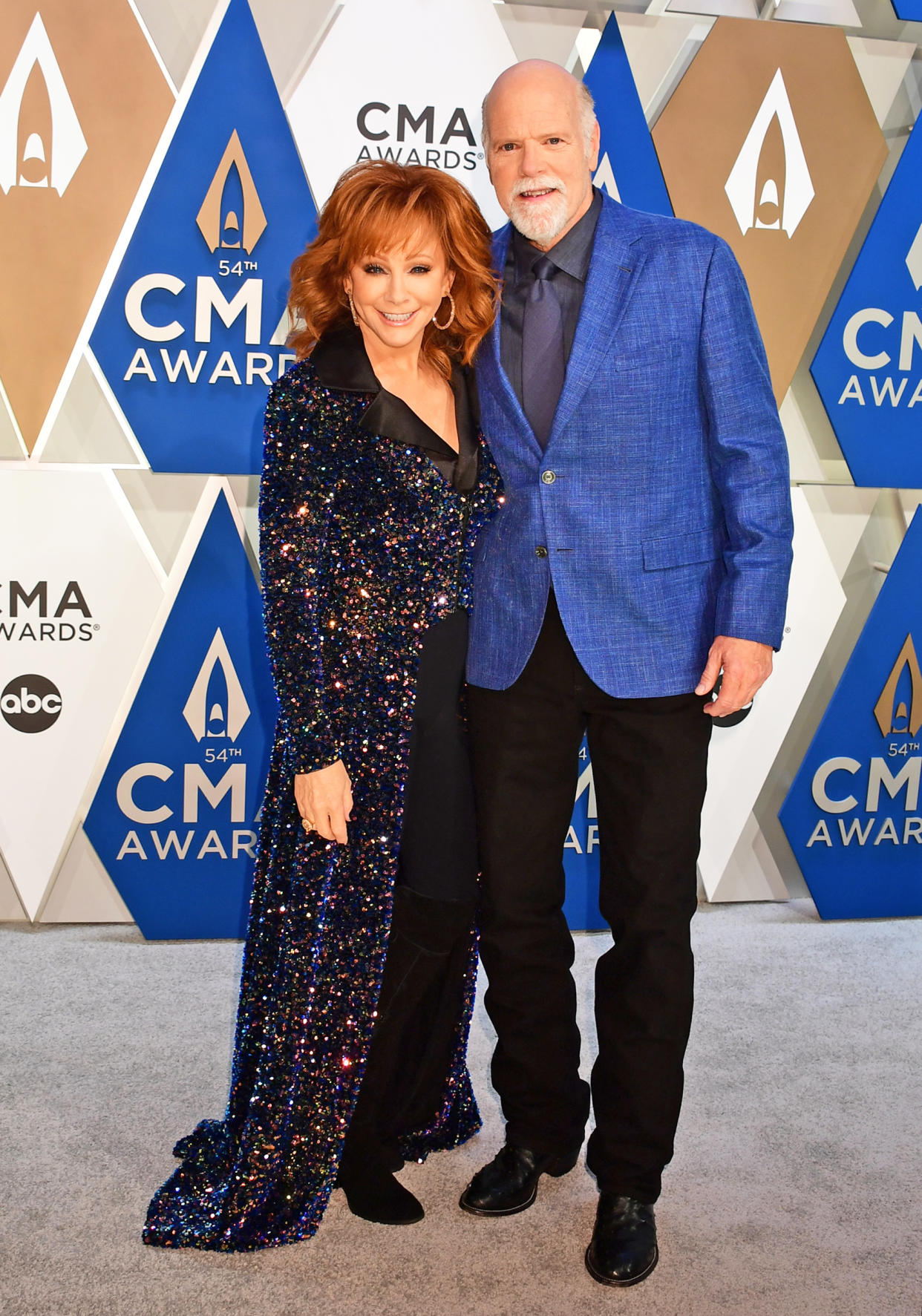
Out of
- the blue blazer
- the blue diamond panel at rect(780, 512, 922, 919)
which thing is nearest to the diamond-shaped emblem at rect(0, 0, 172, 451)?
the blue blazer

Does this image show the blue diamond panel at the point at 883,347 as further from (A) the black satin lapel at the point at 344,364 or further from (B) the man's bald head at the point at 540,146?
(A) the black satin lapel at the point at 344,364

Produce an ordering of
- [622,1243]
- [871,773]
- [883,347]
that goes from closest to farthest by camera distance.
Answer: [622,1243], [883,347], [871,773]

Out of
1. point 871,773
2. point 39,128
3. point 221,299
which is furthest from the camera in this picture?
point 871,773

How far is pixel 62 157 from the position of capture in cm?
259

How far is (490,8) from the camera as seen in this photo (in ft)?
8.70

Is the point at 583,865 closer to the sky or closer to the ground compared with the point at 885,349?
closer to the ground

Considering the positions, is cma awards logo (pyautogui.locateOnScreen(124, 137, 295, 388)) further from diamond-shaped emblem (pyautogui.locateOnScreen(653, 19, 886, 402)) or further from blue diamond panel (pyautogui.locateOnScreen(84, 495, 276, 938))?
diamond-shaped emblem (pyautogui.locateOnScreen(653, 19, 886, 402))

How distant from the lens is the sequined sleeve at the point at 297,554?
61.3 inches

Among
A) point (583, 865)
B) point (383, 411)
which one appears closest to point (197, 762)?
point (583, 865)

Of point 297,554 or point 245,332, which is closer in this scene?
point 297,554

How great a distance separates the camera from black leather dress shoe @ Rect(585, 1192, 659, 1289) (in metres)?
1.63

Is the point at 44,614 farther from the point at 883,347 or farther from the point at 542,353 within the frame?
the point at 883,347

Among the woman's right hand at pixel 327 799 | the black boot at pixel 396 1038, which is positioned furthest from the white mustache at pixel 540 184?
the black boot at pixel 396 1038

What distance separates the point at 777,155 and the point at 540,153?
1458 millimetres
